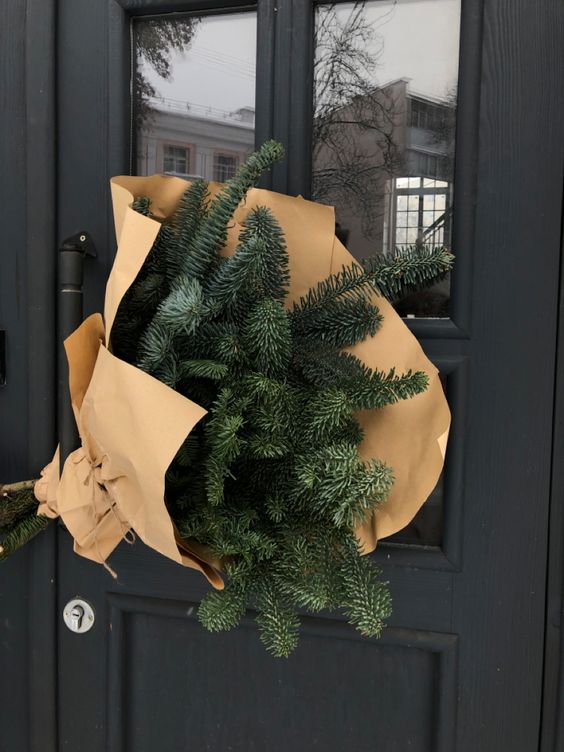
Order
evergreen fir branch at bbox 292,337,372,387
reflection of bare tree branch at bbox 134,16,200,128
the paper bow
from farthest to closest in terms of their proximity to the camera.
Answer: reflection of bare tree branch at bbox 134,16,200,128, evergreen fir branch at bbox 292,337,372,387, the paper bow

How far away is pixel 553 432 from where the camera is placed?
33.0 inches

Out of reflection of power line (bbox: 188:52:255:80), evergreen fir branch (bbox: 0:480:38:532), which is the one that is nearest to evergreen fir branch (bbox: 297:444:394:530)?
evergreen fir branch (bbox: 0:480:38:532)

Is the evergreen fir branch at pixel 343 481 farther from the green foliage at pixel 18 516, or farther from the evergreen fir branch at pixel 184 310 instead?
the green foliage at pixel 18 516

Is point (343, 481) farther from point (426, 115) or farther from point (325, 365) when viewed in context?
point (426, 115)

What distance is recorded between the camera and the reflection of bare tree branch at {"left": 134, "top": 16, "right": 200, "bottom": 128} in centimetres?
93

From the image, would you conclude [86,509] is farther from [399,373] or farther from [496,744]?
[496,744]

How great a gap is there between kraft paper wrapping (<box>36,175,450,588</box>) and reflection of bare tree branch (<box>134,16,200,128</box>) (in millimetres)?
294

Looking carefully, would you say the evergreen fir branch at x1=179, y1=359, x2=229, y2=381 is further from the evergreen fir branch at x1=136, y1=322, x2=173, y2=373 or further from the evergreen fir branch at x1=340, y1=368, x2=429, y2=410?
the evergreen fir branch at x1=340, y1=368, x2=429, y2=410

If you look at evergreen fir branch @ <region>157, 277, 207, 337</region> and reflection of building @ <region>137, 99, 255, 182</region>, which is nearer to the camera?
evergreen fir branch @ <region>157, 277, 207, 337</region>

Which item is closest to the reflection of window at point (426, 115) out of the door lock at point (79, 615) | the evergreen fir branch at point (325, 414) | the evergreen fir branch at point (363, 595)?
the evergreen fir branch at point (325, 414)

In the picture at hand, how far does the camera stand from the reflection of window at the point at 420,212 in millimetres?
876

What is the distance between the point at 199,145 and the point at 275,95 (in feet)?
0.43

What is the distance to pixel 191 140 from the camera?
94cm

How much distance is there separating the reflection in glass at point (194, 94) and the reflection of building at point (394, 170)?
0.13 meters
